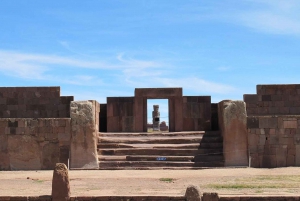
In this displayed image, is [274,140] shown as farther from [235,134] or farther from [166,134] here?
[166,134]

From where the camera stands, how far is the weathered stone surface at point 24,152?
16.7 meters

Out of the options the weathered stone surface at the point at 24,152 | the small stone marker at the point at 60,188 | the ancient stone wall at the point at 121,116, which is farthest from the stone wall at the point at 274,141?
the small stone marker at the point at 60,188

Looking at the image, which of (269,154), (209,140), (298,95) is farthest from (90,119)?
(298,95)

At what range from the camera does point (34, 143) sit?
16797 mm

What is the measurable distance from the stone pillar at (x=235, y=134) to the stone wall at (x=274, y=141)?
0.75 feet

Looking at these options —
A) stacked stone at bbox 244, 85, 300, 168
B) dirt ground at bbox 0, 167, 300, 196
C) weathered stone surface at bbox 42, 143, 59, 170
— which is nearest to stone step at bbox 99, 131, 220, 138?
stacked stone at bbox 244, 85, 300, 168

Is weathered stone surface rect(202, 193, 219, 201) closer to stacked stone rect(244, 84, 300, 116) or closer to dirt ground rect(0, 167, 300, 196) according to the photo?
dirt ground rect(0, 167, 300, 196)

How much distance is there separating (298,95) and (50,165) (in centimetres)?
1096

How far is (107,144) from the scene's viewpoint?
1753cm

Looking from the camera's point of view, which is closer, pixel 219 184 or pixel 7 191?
pixel 7 191

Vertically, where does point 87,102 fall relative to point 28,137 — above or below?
above

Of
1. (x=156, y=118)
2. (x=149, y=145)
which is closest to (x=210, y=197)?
(x=149, y=145)

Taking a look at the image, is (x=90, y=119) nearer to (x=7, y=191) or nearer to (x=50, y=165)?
(x=50, y=165)

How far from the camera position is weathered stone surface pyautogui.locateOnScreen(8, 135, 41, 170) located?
1667 centimetres
